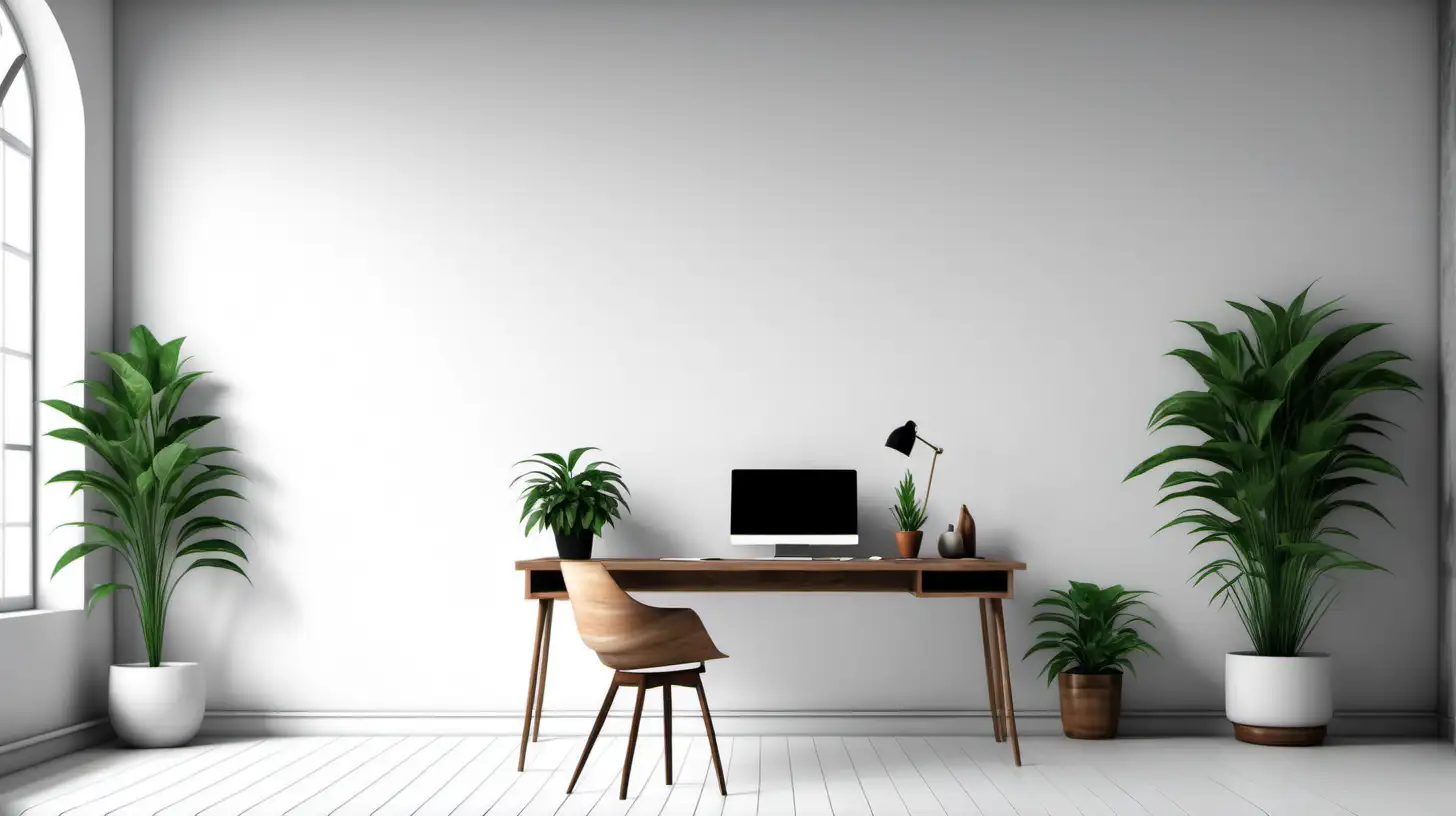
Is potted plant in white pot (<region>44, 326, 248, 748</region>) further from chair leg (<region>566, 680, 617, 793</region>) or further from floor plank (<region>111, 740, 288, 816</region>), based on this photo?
chair leg (<region>566, 680, 617, 793</region>)

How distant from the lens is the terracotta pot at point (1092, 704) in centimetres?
431

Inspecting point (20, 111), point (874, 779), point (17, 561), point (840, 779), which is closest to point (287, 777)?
point (17, 561)

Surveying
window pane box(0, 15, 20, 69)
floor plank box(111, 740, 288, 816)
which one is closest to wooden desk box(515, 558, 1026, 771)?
floor plank box(111, 740, 288, 816)

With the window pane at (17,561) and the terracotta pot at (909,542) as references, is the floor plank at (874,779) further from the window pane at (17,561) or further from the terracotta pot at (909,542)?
the window pane at (17,561)

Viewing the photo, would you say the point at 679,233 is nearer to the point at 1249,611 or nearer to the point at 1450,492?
the point at 1249,611

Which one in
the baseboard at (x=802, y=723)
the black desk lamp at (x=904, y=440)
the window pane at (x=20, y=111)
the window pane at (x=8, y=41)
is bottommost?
the baseboard at (x=802, y=723)

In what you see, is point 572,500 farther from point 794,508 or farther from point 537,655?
point 794,508

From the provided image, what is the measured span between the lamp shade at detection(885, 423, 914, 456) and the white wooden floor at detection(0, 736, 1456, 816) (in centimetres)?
110

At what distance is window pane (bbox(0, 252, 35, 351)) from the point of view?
4.34 m

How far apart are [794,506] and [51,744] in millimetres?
2783

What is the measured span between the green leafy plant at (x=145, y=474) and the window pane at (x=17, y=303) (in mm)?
291

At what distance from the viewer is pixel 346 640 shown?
4.58 meters

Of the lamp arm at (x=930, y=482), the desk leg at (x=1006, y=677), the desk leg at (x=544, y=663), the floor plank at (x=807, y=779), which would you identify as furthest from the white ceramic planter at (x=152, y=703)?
the desk leg at (x=1006, y=677)

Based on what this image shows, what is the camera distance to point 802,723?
177 inches
